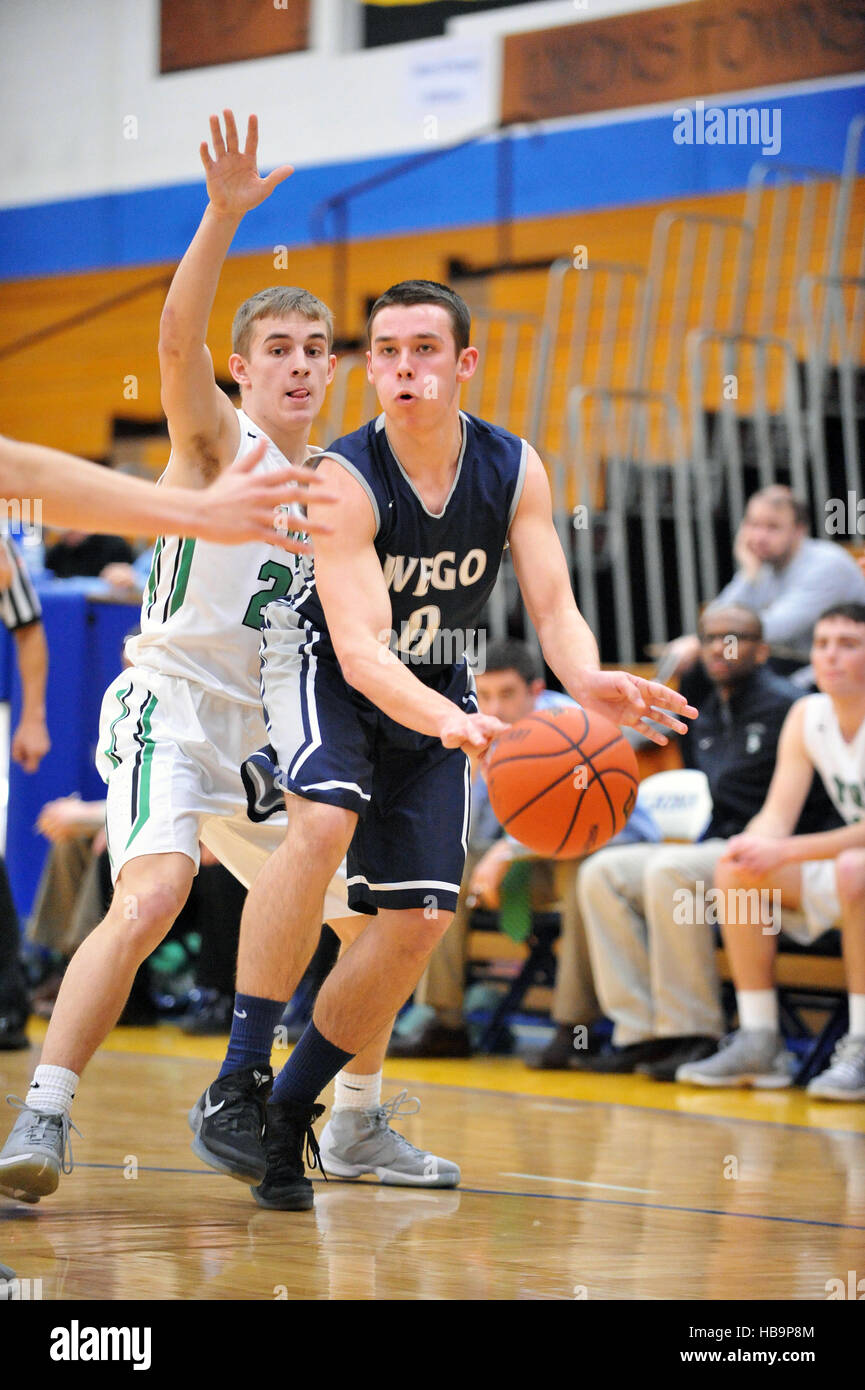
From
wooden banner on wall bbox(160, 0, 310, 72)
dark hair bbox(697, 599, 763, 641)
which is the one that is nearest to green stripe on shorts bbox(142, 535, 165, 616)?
dark hair bbox(697, 599, 763, 641)

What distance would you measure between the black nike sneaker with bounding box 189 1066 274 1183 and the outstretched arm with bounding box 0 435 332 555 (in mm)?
1353

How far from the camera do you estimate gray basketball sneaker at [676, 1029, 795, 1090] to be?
586cm

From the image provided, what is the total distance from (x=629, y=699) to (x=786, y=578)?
427cm

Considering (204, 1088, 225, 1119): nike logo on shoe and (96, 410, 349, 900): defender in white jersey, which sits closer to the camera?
(204, 1088, 225, 1119): nike logo on shoe

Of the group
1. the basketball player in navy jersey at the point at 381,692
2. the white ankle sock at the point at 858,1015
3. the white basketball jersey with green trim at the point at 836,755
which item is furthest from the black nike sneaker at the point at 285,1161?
the white basketball jersey with green trim at the point at 836,755

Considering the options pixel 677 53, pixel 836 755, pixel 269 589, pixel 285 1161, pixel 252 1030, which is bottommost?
pixel 285 1161

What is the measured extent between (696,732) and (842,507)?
253cm

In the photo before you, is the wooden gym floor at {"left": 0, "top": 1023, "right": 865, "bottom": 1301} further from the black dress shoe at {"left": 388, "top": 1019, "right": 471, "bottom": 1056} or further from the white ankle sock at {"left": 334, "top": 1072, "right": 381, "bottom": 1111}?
the black dress shoe at {"left": 388, "top": 1019, "right": 471, "bottom": 1056}

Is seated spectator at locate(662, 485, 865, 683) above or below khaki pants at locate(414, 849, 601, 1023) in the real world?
above

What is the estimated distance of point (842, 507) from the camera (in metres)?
8.67

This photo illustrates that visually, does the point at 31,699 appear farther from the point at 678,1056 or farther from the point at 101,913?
the point at 678,1056

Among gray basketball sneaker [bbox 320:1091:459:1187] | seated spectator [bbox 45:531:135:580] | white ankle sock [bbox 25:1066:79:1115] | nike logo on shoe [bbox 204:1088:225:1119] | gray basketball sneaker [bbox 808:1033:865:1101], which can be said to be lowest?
gray basketball sneaker [bbox 808:1033:865:1101]

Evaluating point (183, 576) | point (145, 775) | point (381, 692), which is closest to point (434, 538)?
point (381, 692)

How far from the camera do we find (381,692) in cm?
324
